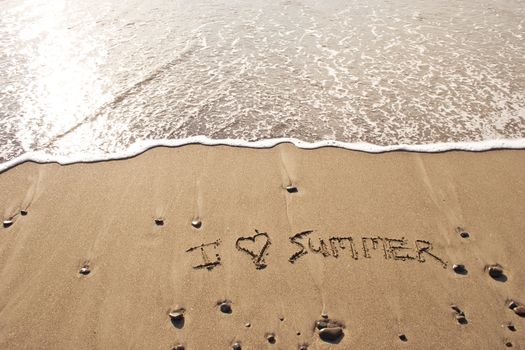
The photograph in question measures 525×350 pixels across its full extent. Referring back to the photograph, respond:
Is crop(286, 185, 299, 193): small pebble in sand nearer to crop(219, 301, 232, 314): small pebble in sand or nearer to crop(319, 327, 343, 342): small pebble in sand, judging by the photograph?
crop(219, 301, 232, 314): small pebble in sand

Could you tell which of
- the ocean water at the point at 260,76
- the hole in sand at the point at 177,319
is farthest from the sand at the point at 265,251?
the ocean water at the point at 260,76

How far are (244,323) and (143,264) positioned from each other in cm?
112

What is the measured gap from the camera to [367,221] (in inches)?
145

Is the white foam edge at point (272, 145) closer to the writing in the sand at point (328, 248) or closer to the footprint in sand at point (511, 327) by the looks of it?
the writing in the sand at point (328, 248)

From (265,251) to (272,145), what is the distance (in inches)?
66.3

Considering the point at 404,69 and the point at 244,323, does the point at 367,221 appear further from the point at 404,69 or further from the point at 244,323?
the point at 404,69

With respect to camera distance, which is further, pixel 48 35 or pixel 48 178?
pixel 48 35

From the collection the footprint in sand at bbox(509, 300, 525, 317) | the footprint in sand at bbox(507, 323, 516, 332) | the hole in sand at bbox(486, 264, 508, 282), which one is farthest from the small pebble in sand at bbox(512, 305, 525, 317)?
the hole in sand at bbox(486, 264, 508, 282)

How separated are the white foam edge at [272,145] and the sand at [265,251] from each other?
111 millimetres

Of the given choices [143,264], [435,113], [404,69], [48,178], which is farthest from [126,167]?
[404,69]

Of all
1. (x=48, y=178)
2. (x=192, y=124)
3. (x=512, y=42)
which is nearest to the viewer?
(x=48, y=178)

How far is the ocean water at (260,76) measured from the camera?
16.2ft

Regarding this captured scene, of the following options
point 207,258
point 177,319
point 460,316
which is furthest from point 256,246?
point 460,316

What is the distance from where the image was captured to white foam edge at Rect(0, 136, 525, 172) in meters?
4.58
